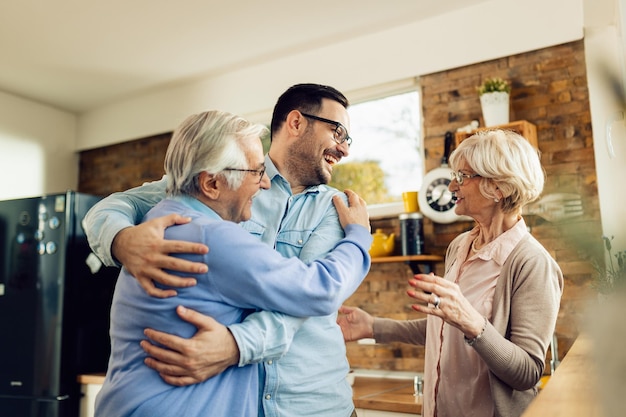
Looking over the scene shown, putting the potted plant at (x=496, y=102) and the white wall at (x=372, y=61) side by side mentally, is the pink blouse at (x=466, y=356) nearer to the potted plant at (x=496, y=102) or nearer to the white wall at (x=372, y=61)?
the potted plant at (x=496, y=102)

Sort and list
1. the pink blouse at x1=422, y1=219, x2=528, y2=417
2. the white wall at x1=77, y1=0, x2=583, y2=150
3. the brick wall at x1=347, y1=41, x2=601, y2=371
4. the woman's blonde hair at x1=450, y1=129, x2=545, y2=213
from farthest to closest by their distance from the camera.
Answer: the white wall at x1=77, y1=0, x2=583, y2=150
the brick wall at x1=347, y1=41, x2=601, y2=371
the woman's blonde hair at x1=450, y1=129, x2=545, y2=213
the pink blouse at x1=422, y1=219, x2=528, y2=417

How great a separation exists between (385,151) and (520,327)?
2.50 metres

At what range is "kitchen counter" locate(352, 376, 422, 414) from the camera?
2.52 meters

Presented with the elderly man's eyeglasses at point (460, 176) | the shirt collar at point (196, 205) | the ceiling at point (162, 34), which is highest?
the ceiling at point (162, 34)

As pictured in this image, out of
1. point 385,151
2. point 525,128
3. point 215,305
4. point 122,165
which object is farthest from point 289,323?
point 122,165

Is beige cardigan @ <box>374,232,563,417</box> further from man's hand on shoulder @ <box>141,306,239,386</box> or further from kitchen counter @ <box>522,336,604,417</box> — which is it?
man's hand on shoulder @ <box>141,306,239,386</box>

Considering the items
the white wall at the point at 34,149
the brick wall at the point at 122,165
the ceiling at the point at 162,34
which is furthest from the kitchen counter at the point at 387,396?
the white wall at the point at 34,149

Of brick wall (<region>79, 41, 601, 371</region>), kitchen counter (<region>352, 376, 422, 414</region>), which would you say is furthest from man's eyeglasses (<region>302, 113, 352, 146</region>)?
brick wall (<region>79, 41, 601, 371</region>)

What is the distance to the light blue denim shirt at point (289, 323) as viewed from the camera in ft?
3.66

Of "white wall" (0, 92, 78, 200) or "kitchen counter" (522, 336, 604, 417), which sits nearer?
"kitchen counter" (522, 336, 604, 417)

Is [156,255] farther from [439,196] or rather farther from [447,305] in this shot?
[439,196]

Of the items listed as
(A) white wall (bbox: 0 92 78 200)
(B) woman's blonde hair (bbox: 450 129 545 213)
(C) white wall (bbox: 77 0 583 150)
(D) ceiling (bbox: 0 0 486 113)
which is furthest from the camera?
(A) white wall (bbox: 0 92 78 200)

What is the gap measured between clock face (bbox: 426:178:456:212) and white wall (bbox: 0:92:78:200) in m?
3.53

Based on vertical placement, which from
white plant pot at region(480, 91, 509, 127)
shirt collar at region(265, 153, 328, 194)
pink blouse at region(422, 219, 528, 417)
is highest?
white plant pot at region(480, 91, 509, 127)
